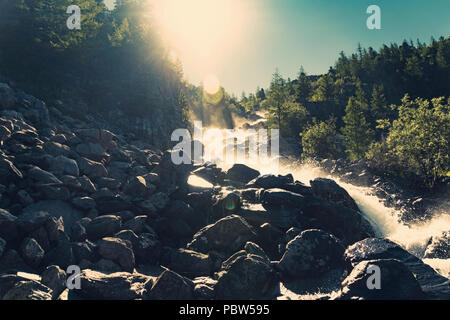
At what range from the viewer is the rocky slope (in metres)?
11.8

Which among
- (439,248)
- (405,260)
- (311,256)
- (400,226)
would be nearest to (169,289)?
(311,256)

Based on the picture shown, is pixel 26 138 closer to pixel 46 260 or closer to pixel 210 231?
pixel 46 260

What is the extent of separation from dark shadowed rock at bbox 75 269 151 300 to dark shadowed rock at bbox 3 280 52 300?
4.83 ft

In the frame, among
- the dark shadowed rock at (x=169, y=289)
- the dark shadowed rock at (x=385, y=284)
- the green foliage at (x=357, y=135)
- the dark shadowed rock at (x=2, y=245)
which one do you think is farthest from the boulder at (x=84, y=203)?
the green foliage at (x=357, y=135)

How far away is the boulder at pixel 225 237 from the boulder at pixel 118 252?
4.13m

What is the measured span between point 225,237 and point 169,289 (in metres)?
A: 6.38

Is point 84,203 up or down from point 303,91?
A: down

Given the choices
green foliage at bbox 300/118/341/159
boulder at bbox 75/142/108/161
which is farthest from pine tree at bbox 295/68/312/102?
boulder at bbox 75/142/108/161

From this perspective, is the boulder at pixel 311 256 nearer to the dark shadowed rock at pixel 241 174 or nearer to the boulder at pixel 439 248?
the boulder at pixel 439 248

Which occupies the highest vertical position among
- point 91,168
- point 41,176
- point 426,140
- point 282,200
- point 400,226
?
point 426,140

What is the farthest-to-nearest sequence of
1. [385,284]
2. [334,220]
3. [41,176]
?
[334,220]
[41,176]
[385,284]

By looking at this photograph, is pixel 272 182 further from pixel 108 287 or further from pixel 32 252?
pixel 32 252

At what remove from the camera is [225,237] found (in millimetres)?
17609
